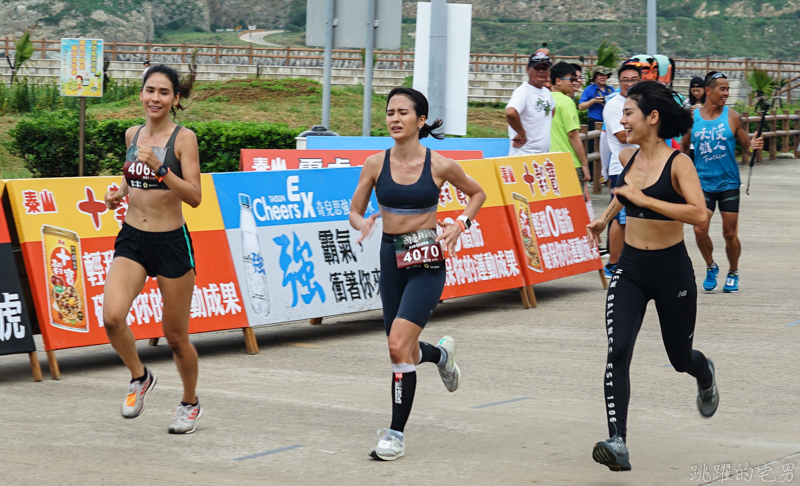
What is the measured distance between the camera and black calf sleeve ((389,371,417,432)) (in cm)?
539

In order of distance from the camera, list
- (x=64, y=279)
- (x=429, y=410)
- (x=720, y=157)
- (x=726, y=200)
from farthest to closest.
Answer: (x=726, y=200) < (x=720, y=157) < (x=64, y=279) < (x=429, y=410)

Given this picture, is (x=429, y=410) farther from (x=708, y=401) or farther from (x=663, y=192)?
(x=663, y=192)

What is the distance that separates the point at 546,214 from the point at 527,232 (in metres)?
0.46

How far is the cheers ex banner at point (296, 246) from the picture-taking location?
27.3ft

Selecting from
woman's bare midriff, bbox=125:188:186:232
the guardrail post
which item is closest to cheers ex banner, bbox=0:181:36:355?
woman's bare midriff, bbox=125:188:186:232

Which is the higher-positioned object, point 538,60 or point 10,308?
point 538,60

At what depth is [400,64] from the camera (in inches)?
2067

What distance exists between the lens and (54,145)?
18.8m

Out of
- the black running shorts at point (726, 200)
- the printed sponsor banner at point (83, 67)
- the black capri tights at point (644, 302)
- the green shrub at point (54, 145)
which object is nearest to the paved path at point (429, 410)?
the black capri tights at point (644, 302)

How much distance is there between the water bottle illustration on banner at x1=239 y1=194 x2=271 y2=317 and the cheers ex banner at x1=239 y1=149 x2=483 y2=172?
9.92 ft

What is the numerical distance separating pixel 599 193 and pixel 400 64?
34071 mm

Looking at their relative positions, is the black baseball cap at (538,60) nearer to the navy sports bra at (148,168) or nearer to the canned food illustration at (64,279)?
the canned food illustration at (64,279)

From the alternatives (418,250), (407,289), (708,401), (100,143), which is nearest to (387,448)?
(407,289)

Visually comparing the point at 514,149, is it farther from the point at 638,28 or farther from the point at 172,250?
the point at 638,28
